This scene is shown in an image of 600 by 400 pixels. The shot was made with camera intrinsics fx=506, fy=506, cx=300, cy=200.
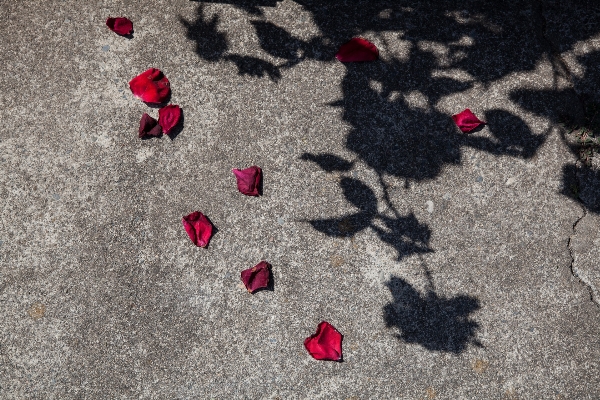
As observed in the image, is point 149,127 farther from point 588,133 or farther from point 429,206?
point 588,133

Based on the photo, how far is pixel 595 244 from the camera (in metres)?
2.56

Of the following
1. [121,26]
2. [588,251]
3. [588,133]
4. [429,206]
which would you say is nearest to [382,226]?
[429,206]

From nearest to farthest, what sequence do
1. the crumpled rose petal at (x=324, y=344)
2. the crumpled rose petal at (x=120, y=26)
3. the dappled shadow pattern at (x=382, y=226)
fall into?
the crumpled rose petal at (x=324, y=344) < the dappled shadow pattern at (x=382, y=226) < the crumpled rose petal at (x=120, y=26)

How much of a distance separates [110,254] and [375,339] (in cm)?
141

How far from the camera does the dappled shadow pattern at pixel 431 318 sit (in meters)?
2.50

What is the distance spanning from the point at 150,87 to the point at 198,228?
0.79m

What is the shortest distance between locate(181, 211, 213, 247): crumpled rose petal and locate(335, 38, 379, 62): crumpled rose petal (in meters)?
1.11

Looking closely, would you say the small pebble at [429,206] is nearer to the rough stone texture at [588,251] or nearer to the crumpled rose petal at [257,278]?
the rough stone texture at [588,251]

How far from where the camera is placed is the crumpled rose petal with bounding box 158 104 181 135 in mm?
2631

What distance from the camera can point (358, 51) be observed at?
268cm

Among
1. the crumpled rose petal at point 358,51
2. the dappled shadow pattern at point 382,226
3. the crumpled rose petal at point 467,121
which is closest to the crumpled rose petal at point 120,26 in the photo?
the crumpled rose petal at point 358,51

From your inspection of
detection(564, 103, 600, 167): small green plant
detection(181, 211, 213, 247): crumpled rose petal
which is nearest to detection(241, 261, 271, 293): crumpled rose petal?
detection(181, 211, 213, 247): crumpled rose petal

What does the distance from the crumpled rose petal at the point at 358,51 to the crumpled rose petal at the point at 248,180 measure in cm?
77

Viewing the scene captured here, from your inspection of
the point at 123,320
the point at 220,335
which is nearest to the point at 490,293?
the point at 220,335
